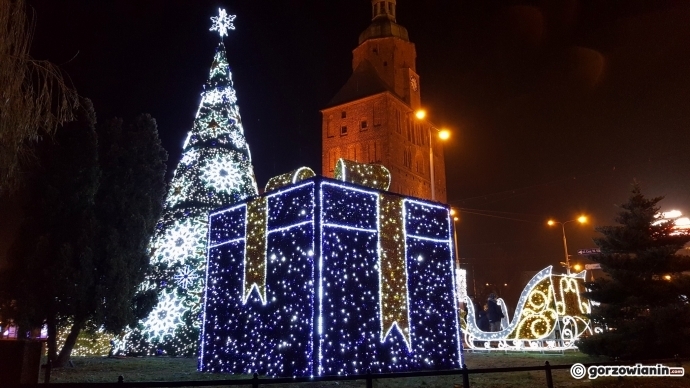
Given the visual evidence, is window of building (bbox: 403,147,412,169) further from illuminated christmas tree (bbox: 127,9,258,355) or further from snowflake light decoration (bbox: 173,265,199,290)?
snowflake light decoration (bbox: 173,265,199,290)

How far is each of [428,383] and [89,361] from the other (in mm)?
Answer: 10464

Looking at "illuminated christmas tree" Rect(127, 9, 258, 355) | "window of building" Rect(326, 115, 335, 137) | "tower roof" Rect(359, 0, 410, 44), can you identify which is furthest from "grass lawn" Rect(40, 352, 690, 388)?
"tower roof" Rect(359, 0, 410, 44)

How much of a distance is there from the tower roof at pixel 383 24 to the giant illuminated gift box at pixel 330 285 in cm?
5446

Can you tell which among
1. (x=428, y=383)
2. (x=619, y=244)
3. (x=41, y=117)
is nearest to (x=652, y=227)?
(x=619, y=244)

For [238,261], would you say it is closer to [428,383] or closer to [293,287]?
[293,287]

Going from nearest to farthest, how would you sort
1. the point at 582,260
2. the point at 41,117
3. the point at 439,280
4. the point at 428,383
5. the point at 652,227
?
the point at 41,117, the point at 428,383, the point at 439,280, the point at 652,227, the point at 582,260

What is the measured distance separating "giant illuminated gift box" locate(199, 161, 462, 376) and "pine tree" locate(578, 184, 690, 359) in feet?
16.8

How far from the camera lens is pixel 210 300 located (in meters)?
13.1

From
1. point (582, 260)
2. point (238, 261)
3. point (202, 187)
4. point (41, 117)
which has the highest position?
point (582, 260)

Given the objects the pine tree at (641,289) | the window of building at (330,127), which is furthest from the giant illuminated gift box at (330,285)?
the window of building at (330,127)

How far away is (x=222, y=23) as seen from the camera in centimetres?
1848

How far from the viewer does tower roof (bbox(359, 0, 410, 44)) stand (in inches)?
2510

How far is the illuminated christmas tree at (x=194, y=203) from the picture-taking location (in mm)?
16250

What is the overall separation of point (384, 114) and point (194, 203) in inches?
1667
